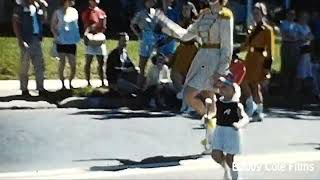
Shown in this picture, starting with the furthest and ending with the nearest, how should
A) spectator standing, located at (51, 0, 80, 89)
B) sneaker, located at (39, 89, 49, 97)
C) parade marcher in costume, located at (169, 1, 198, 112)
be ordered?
spectator standing, located at (51, 0, 80, 89) → sneaker, located at (39, 89, 49, 97) → parade marcher in costume, located at (169, 1, 198, 112)

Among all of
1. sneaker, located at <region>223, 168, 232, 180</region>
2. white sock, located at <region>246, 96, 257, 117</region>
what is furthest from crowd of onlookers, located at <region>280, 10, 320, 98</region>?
sneaker, located at <region>223, 168, 232, 180</region>

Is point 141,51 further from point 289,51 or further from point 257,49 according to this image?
point 289,51

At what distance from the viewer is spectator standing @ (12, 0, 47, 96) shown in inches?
564

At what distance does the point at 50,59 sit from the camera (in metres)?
17.7

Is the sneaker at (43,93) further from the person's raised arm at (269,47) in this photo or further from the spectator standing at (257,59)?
the person's raised arm at (269,47)

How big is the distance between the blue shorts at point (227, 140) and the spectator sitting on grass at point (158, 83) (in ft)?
18.4

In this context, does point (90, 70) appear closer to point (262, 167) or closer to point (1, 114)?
point (1, 114)

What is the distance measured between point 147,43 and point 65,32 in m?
1.55

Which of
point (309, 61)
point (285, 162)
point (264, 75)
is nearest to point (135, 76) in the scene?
point (264, 75)

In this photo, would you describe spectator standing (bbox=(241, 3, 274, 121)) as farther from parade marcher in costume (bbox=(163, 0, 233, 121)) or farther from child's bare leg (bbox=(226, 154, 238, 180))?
child's bare leg (bbox=(226, 154, 238, 180))

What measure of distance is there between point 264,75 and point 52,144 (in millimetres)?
4160

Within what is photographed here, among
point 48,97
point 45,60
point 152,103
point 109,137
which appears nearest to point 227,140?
point 109,137

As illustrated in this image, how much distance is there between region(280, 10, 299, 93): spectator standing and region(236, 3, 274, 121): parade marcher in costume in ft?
10.4

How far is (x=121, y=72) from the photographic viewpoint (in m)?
14.9
